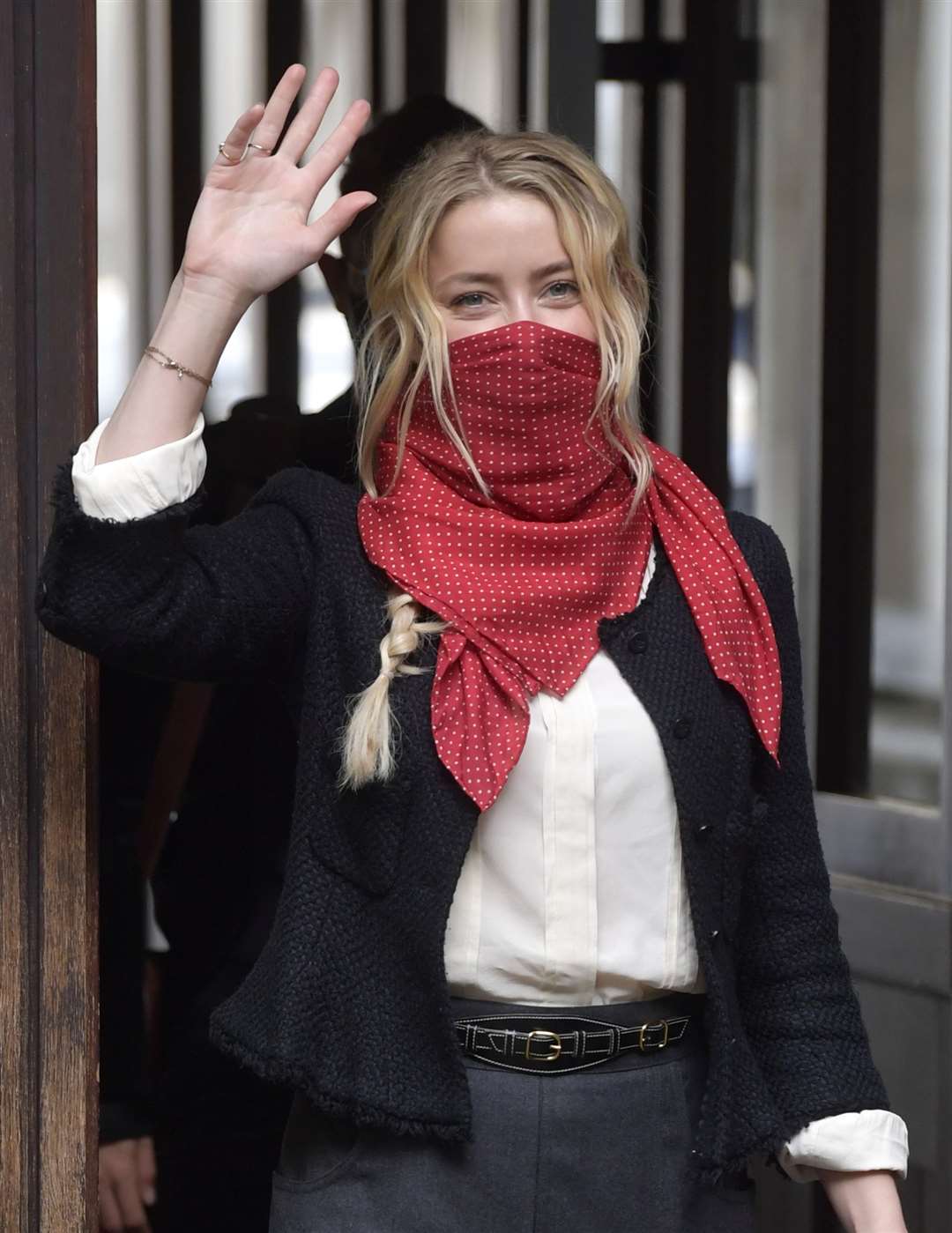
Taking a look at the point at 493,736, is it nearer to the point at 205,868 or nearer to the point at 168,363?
the point at 168,363

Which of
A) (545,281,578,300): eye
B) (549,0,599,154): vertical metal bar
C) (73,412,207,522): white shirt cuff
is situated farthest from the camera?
(549,0,599,154): vertical metal bar

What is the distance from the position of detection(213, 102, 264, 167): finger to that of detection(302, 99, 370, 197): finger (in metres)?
0.06

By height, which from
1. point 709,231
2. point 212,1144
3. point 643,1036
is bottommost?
point 212,1144

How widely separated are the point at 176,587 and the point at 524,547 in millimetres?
330

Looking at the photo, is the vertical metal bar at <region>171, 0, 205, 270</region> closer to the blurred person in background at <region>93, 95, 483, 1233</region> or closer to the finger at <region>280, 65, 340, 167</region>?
the blurred person in background at <region>93, 95, 483, 1233</region>

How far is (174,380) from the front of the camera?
134cm

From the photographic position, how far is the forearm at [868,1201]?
4.81ft

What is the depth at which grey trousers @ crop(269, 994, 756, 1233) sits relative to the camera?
1412 millimetres

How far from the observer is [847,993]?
5.04ft

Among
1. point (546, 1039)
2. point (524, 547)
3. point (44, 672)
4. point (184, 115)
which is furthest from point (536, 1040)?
point (184, 115)

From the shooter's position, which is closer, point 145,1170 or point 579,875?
point 579,875

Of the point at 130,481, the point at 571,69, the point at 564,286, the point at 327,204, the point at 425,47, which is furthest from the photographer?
the point at 571,69

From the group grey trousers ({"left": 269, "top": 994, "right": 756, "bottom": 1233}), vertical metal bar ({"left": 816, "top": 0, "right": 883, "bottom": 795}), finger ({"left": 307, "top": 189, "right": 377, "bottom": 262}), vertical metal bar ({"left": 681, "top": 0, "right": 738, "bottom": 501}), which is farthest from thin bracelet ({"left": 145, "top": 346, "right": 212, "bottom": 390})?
vertical metal bar ({"left": 816, "top": 0, "right": 883, "bottom": 795})

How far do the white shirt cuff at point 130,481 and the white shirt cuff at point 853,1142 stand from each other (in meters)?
0.79
